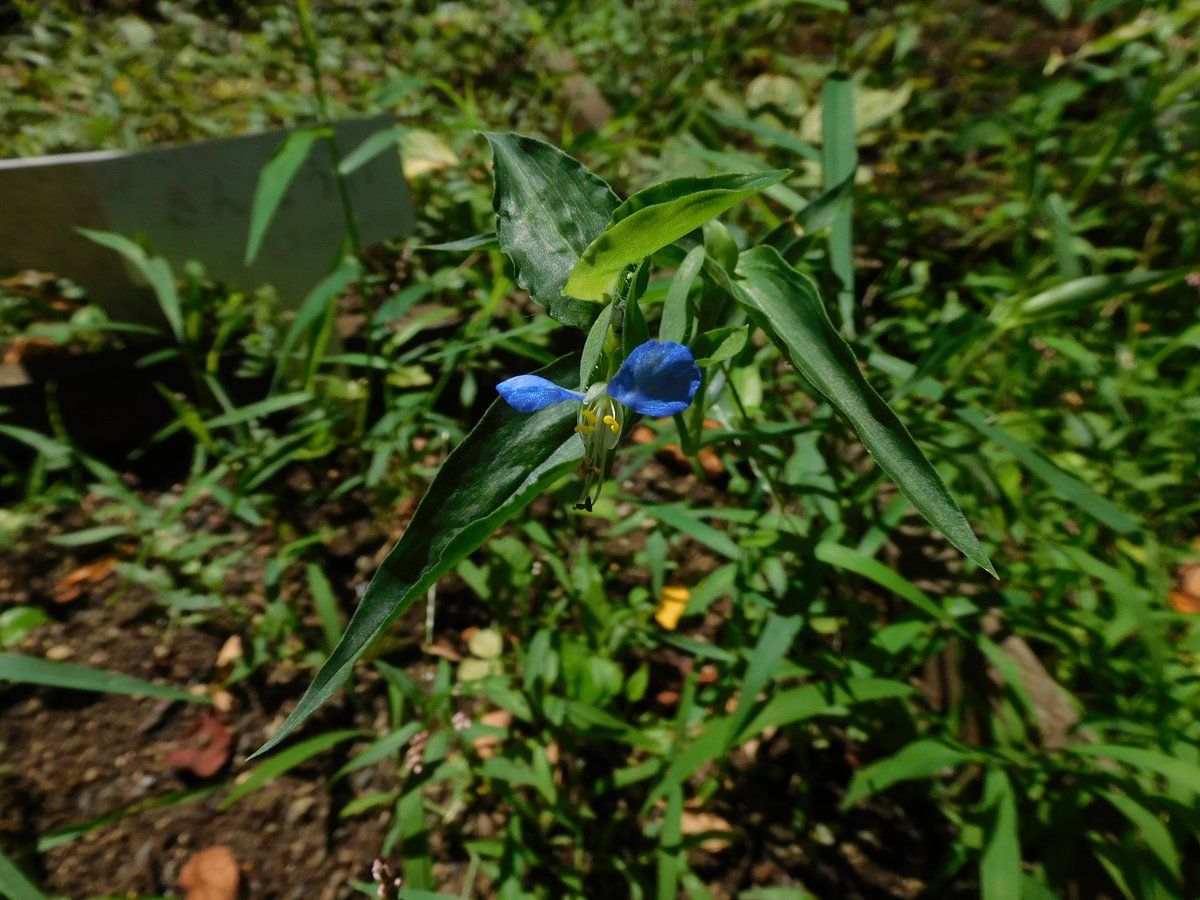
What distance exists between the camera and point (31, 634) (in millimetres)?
1628

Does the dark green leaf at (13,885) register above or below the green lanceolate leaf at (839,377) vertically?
below

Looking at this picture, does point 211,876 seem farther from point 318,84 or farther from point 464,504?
point 318,84

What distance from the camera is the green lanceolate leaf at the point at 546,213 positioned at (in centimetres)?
72

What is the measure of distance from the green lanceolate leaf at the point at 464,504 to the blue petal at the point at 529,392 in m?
0.05

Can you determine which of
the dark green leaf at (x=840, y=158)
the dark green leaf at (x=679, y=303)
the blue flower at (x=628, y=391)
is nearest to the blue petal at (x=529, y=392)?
the blue flower at (x=628, y=391)

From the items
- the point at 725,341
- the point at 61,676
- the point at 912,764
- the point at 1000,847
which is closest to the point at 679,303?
the point at 725,341

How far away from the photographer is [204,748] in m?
1.47

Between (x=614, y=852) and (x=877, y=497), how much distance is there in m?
0.88

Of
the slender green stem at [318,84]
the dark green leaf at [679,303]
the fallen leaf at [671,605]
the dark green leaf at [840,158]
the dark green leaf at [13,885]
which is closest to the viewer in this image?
the dark green leaf at [679,303]

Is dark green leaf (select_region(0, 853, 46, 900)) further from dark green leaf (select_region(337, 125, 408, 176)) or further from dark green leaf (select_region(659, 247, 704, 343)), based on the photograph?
dark green leaf (select_region(337, 125, 408, 176))

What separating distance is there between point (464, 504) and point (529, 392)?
113mm

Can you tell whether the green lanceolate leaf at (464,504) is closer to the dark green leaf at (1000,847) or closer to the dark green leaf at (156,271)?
the dark green leaf at (1000,847)

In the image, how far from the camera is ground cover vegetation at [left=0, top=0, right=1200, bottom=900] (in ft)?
2.49

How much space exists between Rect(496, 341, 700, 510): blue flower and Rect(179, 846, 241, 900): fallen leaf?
46.1 inches
